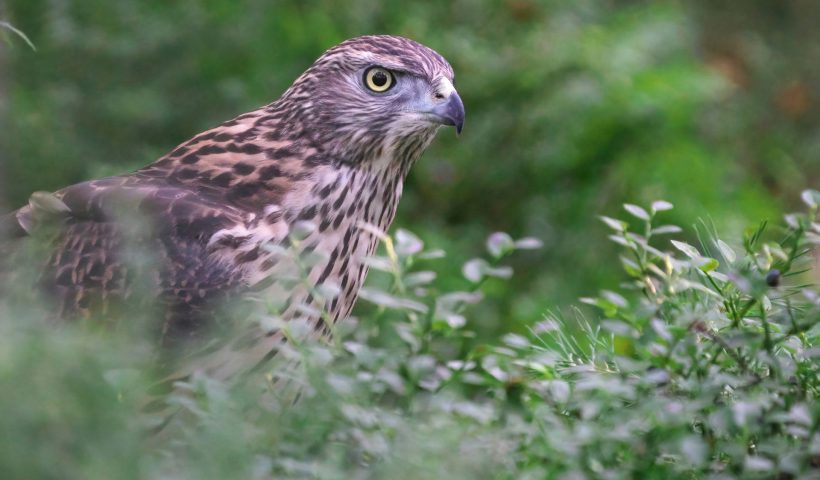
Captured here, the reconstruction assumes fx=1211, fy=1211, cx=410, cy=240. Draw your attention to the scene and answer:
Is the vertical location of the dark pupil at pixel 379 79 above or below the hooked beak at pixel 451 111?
above

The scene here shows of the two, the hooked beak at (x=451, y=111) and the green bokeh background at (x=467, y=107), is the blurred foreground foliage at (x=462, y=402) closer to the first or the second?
the hooked beak at (x=451, y=111)

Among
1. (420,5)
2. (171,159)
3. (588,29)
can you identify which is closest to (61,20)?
(420,5)

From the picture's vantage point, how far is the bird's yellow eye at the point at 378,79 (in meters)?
3.67

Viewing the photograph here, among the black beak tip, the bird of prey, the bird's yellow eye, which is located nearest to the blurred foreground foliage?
the bird of prey

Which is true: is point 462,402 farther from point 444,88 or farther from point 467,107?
point 467,107

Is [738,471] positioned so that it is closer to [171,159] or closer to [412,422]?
[412,422]

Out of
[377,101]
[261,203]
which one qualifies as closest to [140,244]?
[261,203]

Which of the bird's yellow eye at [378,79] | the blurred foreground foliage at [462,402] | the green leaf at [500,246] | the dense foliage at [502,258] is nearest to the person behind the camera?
the blurred foreground foliage at [462,402]

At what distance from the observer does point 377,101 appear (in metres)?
3.64

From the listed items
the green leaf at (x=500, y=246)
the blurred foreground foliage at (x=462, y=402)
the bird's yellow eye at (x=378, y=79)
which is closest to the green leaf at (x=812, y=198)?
the blurred foreground foliage at (x=462, y=402)

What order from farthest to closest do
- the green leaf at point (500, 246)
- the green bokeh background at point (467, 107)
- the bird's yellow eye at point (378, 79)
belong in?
the green bokeh background at point (467, 107), the bird's yellow eye at point (378, 79), the green leaf at point (500, 246)

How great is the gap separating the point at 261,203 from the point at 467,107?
286 cm

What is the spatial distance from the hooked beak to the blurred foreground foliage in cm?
122

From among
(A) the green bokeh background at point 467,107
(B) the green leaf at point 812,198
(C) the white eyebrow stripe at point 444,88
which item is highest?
(B) the green leaf at point 812,198
